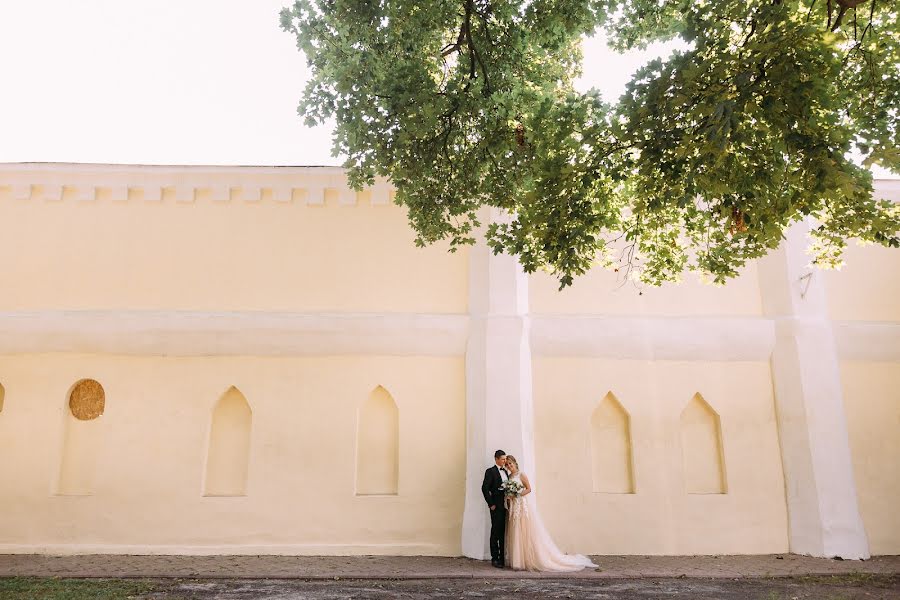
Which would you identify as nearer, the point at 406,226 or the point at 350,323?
the point at 350,323

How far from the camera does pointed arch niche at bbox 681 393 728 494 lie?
10.6 m

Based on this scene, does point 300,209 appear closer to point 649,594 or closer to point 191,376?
point 191,376

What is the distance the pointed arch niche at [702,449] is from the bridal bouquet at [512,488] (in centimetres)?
327

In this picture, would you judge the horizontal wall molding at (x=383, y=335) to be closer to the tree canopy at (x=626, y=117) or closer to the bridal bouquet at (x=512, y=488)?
the bridal bouquet at (x=512, y=488)

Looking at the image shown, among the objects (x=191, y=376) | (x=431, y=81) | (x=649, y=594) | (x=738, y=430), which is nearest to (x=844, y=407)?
(x=738, y=430)

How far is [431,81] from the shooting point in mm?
6637

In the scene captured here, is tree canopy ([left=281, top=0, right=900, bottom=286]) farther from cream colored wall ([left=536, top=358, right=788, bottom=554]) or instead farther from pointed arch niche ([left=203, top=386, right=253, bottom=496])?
pointed arch niche ([left=203, top=386, right=253, bottom=496])

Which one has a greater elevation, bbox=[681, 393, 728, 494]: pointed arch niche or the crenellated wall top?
the crenellated wall top

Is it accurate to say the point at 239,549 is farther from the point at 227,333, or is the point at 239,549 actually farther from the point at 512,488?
the point at 512,488

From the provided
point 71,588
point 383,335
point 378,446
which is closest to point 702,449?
point 378,446

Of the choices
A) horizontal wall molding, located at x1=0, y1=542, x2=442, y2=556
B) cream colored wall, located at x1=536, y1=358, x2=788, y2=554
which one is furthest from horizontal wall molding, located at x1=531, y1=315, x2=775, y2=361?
horizontal wall molding, located at x1=0, y1=542, x2=442, y2=556

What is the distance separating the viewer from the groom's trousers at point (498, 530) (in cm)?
926

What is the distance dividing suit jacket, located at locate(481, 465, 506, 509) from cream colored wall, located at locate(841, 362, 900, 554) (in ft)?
20.7

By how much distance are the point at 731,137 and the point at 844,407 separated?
25.3ft
